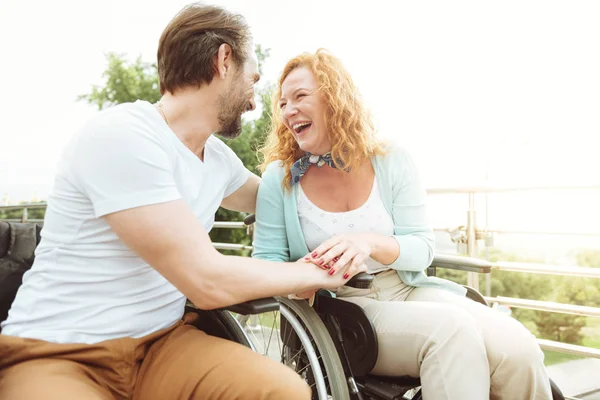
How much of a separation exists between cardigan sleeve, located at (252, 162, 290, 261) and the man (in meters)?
0.42

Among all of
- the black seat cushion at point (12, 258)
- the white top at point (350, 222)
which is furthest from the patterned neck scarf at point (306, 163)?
the black seat cushion at point (12, 258)

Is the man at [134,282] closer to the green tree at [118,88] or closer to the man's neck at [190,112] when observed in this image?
the man's neck at [190,112]

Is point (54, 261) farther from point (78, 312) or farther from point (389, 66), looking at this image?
point (389, 66)

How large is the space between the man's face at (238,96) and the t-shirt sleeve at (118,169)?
306 millimetres

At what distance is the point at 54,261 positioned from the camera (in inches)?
46.1

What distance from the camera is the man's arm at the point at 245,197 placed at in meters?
1.75

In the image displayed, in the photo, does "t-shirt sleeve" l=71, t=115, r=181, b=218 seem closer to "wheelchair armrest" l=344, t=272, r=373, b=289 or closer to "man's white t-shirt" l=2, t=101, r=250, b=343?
"man's white t-shirt" l=2, t=101, r=250, b=343

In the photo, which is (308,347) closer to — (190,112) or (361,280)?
(361,280)

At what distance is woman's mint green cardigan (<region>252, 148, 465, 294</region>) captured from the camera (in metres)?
1.69

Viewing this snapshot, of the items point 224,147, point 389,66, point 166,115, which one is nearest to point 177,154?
point 166,115

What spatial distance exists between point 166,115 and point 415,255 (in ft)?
2.71

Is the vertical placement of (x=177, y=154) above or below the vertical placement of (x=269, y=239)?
above

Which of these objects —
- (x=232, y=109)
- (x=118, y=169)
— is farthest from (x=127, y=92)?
(x=118, y=169)

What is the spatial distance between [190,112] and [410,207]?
2.48 ft
